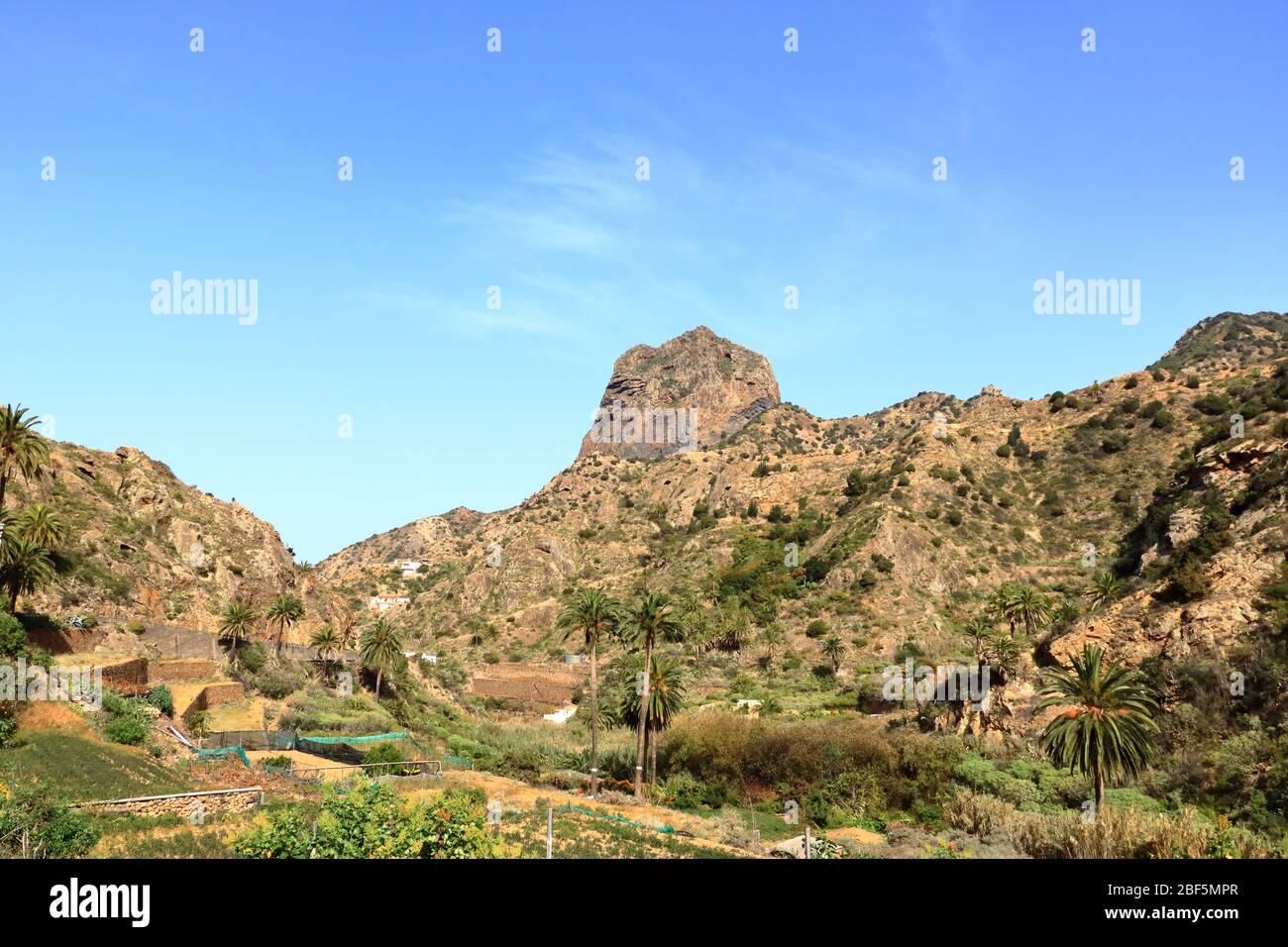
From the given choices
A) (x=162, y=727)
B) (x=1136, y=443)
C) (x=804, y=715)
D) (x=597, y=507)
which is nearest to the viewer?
(x=162, y=727)

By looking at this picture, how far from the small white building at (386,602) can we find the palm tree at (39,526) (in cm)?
9530

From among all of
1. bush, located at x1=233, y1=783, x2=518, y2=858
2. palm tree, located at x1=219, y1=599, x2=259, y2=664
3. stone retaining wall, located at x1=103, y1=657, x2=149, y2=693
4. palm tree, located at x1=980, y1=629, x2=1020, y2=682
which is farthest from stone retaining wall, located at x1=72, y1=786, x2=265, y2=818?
palm tree, located at x1=980, y1=629, x2=1020, y2=682

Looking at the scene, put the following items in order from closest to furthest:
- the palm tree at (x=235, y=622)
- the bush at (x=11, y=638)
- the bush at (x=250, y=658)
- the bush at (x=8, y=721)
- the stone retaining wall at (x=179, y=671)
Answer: the bush at (x=8, y=721)
the bush at (x=11, y=638)
the stone retaining wall at (x=179, y=671)
the bush at (x=250, y=658)
the palm tree at (x=235, y=622)

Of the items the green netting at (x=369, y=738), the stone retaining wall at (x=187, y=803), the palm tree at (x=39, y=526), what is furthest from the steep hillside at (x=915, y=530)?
the palm tree at (x=39, y=526)

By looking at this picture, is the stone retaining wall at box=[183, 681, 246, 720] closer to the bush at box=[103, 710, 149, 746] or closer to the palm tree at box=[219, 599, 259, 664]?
the palm tree at box=[219, 599, 259, 664]

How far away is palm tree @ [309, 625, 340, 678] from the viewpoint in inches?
3071

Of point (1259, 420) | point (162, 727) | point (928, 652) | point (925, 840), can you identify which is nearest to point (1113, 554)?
point (1259, 420)

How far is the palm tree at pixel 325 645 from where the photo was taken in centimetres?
7800

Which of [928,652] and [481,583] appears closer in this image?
[928,652]

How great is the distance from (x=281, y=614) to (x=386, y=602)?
83889 millimetres

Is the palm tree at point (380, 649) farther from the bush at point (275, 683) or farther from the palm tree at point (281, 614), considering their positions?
the palm tree at point (281, 614)

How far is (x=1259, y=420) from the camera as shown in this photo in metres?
77.2

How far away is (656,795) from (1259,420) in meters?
65.9
